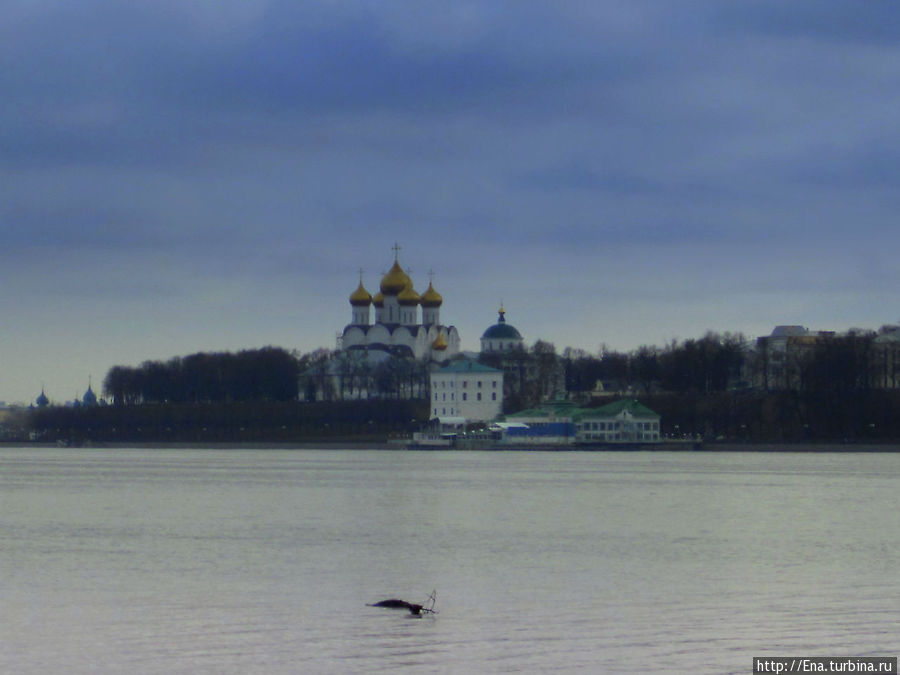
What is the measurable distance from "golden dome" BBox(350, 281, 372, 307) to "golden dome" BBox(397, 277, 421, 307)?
267 centimetres

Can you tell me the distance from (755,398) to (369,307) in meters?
45.4

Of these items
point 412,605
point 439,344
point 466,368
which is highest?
point 439,344

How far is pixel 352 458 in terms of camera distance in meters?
Answer: 83.0

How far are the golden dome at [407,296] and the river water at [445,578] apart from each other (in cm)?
8505

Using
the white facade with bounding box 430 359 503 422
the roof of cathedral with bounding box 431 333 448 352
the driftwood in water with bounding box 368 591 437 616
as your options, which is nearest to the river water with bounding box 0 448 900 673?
the driftwood in water with bounding box 368 591 437 616

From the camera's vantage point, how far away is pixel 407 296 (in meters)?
133

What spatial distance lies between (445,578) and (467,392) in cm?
9384

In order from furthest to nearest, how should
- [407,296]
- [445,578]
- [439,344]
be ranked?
[407,296], [439,344], [445,578]

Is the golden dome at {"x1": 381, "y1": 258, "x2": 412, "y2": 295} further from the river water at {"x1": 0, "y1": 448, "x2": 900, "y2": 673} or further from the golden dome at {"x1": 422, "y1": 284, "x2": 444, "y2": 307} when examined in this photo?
the river water at {"x1": 0, "y1": 448, "x2": 900, "y2": 673}

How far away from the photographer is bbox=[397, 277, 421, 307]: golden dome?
5231 inches

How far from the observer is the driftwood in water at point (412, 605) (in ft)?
65.3

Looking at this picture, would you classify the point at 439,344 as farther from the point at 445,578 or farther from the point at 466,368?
the point at 445,578

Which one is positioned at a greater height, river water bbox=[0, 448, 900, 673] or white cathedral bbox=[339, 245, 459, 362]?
white cathedral bbox=[339, 245, 459, 362]

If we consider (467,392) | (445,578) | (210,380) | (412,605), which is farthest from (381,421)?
(412,605)
